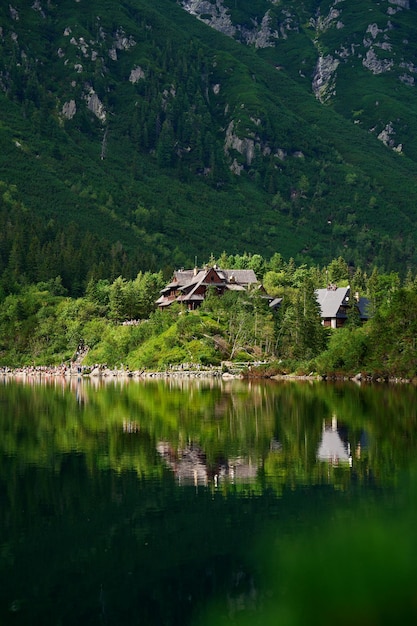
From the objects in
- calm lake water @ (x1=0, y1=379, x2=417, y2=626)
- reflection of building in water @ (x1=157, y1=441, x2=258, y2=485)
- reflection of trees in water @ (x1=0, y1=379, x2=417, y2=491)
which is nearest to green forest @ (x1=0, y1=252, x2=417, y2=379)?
reflection of trees in water @ (x1=0, y1=379, x2=417, y2=491)

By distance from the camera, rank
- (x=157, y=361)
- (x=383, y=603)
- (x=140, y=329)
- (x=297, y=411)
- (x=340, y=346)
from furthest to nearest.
Result: (x=140, y=329)
(x=157, y=361)
(x=340, y=346)
(x=297, y=411)
(x=383, y=603)

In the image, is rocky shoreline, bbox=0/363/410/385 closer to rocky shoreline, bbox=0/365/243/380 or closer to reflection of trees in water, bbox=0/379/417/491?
rocky shoreline, bbox=0/365/243/380

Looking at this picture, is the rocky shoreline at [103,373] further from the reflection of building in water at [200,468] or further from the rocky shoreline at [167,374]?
the reflection of building in water at [200,468]

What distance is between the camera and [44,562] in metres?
30.9

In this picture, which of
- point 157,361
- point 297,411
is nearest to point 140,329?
point 157,361

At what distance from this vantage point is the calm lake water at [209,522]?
27453mm

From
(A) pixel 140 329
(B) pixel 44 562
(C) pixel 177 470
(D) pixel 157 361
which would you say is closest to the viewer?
(B) pixel 44 562

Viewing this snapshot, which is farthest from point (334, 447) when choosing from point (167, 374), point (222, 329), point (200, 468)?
point (222, 329)

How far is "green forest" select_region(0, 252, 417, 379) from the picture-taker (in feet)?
362

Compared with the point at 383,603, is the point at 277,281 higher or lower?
higher

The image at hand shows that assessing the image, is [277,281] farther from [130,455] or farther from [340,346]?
[130,455]

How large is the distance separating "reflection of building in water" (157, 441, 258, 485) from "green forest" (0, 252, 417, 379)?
57955mm

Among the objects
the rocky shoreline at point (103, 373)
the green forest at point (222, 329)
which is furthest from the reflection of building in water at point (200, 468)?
the rocky shoreline at point (103, 373)

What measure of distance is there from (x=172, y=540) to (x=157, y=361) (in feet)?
328
